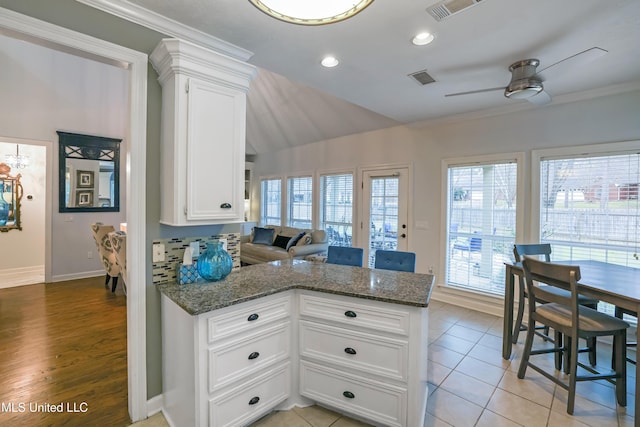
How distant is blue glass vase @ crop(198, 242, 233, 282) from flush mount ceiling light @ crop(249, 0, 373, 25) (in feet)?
4.79

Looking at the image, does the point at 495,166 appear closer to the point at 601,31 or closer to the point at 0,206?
the point at 601,31

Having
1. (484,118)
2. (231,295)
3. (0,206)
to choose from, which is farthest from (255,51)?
(0,206)

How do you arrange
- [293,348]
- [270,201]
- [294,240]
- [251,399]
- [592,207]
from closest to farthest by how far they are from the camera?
[251,399] < [293,348] < [592,207] < [294,240] < [270,201]

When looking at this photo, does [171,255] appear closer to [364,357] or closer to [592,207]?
[364,357]

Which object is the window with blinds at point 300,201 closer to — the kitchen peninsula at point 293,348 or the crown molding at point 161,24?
the crown molding at point 161,24

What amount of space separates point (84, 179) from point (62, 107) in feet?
4.08

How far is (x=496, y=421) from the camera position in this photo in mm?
1924

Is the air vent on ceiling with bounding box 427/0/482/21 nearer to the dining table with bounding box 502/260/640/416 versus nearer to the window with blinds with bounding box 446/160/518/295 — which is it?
the dining table with bounding box 502/260/640/416

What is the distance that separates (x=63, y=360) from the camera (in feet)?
8.36

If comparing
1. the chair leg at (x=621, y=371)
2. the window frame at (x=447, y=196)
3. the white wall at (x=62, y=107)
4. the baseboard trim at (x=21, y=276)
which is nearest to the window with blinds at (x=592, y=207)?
the window frame at (x=447, y=196)

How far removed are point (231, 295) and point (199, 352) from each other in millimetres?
330

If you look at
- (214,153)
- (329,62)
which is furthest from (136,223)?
(329,62)

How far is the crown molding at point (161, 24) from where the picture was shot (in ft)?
5.75

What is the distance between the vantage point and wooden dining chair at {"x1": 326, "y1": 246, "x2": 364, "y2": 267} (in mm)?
2818
